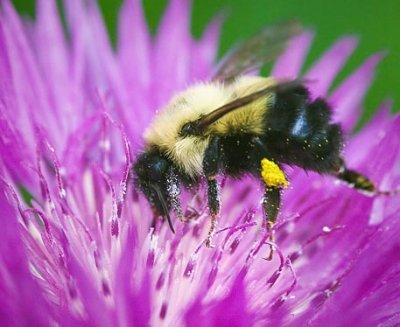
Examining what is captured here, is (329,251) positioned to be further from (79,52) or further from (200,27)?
(200,27)

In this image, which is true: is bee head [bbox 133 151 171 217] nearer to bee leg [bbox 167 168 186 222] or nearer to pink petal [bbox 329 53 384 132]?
bee leg [bbox 167 168 186 222]

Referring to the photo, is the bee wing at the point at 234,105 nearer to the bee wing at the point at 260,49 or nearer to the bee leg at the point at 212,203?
the bee leg at the point at 212,203

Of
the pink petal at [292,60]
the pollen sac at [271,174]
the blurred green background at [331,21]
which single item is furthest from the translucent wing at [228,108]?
the blurred green background at [331,21]

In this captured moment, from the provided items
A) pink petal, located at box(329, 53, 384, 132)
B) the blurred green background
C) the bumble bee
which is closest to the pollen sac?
the bumble bee

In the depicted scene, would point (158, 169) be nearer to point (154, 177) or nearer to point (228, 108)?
point (154, 177)

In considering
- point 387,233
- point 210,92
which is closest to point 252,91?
point 210,92

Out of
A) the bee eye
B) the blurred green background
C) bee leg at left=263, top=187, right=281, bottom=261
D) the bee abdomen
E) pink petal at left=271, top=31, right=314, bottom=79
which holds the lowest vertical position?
bee leg at left=263, top=187, right=281, bottom=261
